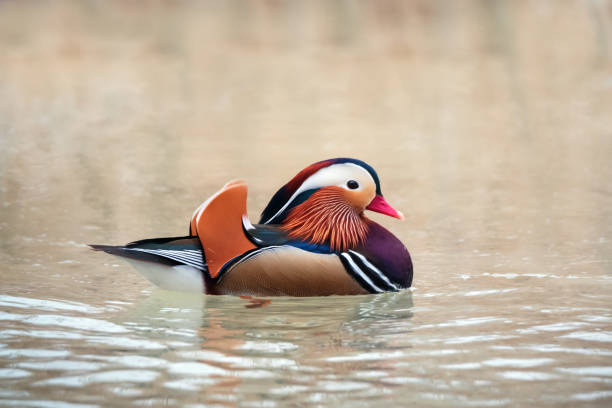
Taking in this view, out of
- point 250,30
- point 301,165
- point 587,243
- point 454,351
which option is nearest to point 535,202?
point 587,243

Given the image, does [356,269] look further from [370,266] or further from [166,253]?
[166,253]

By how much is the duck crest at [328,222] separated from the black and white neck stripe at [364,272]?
0.13 feet

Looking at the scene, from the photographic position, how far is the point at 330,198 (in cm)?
333

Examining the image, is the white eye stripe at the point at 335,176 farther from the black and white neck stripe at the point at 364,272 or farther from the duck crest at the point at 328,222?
A: the black and white neck stripe at the point at 364,272

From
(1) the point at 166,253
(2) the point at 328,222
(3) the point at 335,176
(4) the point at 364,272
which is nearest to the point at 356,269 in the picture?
(4) the point at 364,272

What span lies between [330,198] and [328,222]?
107 millimetres

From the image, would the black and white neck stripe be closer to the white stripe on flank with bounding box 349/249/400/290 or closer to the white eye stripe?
the white stripe on flank with bounding box 349/249/400/290

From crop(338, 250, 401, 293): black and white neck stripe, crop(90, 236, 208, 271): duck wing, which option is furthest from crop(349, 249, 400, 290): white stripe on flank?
crop(90, 236, 208, 271): duck wing

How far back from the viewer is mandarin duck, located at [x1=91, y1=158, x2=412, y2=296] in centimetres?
311

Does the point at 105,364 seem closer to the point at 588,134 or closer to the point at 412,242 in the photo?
the point at 412,242

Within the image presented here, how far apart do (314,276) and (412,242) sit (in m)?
1.27

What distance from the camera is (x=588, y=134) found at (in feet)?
24.7

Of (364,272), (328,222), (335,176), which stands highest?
(335,176)

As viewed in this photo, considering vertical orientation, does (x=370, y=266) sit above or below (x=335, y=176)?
below
